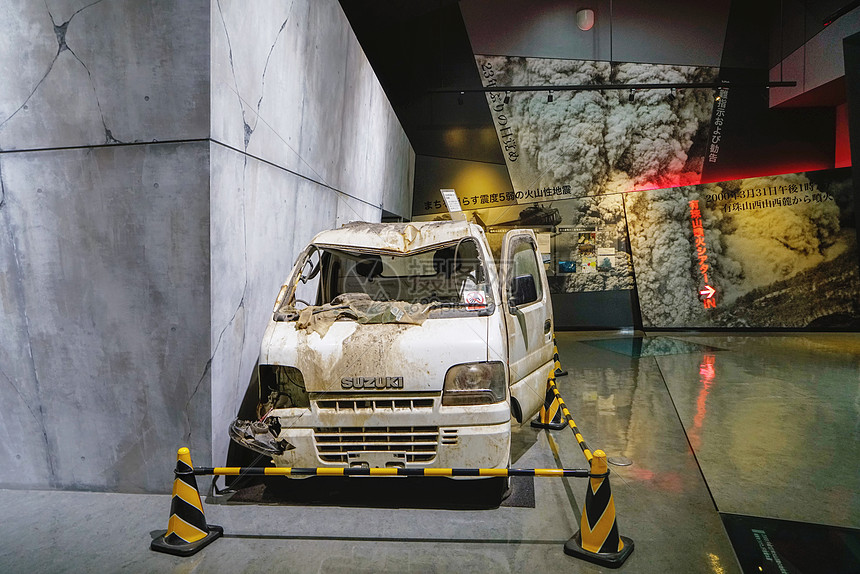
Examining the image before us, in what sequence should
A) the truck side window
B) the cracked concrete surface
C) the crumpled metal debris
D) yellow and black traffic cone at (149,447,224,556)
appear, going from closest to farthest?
yellow and black traffic cone at (149,447,224,556), the cracked concrete surface, the crumpled metal debris, the truck side window

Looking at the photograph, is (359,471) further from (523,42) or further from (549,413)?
(523,42)

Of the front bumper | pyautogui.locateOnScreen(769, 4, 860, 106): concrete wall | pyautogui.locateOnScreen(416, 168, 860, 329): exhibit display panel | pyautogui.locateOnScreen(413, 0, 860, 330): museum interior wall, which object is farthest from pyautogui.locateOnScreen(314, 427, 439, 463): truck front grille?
pyautogui.locateOnScreen(769, 4, 860, 106): concrete wall

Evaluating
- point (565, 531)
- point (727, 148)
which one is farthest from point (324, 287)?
point (727, 148)

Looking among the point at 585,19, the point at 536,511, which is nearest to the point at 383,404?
the point at 536,511

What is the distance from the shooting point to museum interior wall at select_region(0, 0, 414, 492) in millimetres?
3875

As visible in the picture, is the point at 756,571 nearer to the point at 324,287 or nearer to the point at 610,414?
the point at 610,414

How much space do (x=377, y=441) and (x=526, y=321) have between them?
1.75 meters

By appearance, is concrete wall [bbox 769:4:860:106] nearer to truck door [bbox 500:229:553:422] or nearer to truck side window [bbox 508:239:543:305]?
truck side window [bbox 508:239:543:305]

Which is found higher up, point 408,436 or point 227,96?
point 227,96

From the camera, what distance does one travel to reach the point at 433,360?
12.1 ft

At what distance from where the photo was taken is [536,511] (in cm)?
377

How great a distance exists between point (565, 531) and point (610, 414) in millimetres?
2848

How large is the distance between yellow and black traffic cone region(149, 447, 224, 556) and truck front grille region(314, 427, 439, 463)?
775 mm

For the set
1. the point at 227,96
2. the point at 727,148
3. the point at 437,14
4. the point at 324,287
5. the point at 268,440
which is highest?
the point at 437,14
